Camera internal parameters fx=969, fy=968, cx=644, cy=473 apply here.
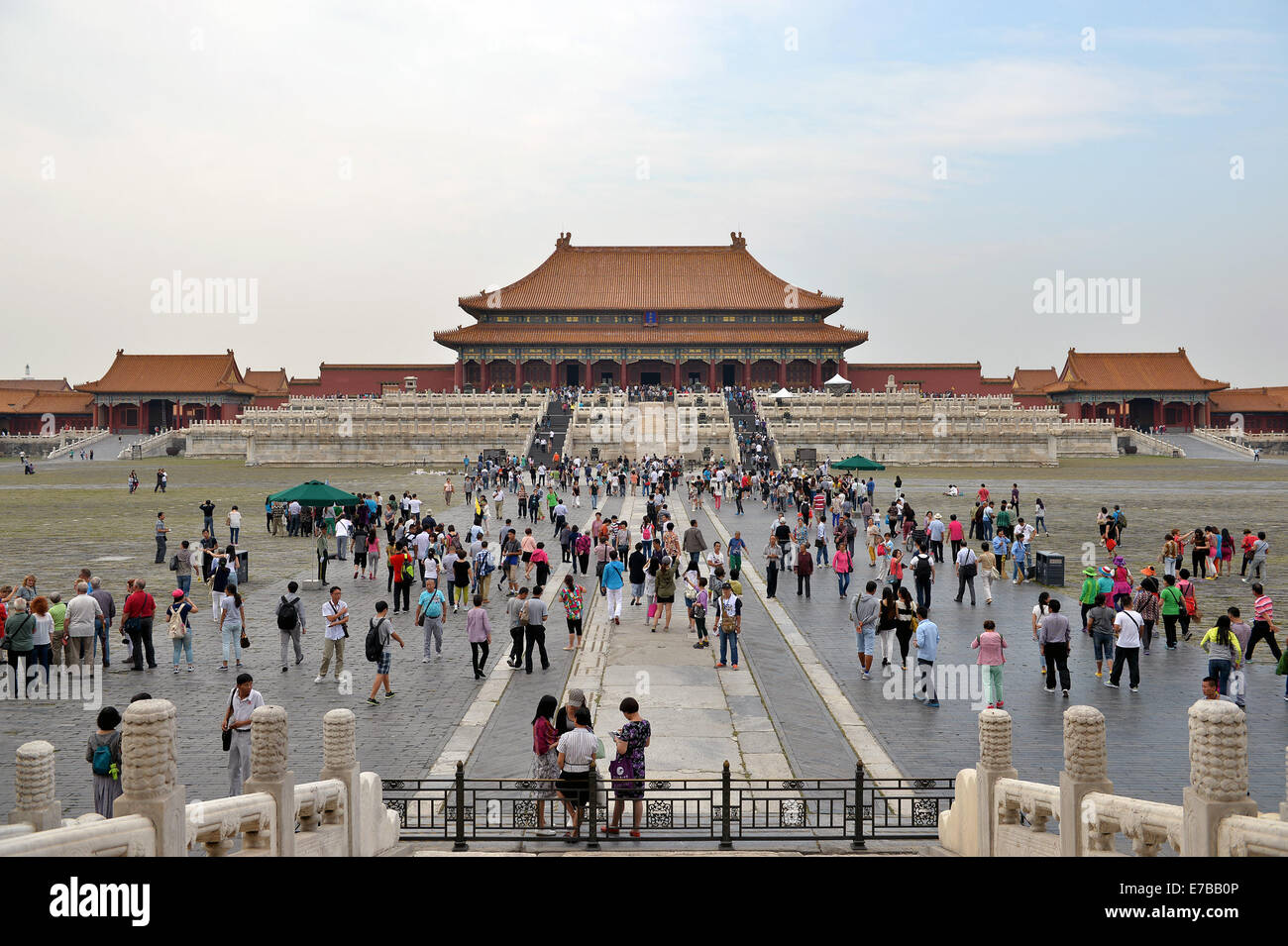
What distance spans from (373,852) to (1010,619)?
11.6 m

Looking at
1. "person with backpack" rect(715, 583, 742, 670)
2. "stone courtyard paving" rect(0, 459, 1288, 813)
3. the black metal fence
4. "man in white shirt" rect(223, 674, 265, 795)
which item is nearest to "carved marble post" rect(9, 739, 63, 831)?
"man in white shirt" rect(223, 674, 265, 795)

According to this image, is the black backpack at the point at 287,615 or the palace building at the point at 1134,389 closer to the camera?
Result: the black backpack at the point at 287,615

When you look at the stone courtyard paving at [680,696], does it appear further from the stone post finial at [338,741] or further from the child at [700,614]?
the stone post finial at [338,741]

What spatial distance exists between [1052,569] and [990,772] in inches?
494

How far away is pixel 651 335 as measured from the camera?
7931cm

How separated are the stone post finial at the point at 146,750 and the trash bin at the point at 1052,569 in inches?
651

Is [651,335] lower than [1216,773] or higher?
higher

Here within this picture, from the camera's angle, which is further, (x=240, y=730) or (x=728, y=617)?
(x=728, y=617)

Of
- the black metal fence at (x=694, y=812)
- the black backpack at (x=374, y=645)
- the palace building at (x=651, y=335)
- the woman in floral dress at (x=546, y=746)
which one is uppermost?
the palace building at (x=651, y=335)

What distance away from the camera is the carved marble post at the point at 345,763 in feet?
23.4

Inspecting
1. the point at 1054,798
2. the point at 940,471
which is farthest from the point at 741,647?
the point at 940,471

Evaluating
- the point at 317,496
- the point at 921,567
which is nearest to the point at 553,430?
the point at 317,496

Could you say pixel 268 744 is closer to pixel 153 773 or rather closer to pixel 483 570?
pixel 153 773

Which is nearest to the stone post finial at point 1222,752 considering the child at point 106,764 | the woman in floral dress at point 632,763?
the woman in floral dress at point 632,763
